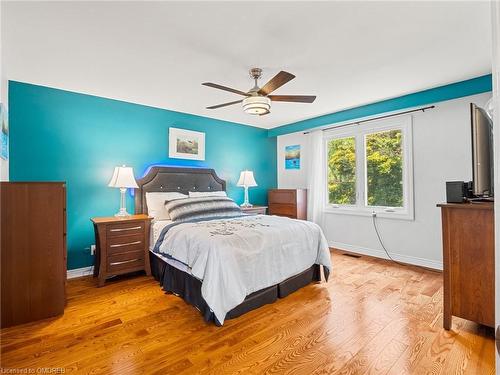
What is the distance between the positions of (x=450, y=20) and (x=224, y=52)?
1.81 meters

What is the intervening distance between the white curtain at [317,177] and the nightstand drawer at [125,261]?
3.05m

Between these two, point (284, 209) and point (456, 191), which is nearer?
point (456, 191)

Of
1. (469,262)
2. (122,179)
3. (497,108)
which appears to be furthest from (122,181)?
(469,262)

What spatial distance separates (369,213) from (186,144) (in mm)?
3196

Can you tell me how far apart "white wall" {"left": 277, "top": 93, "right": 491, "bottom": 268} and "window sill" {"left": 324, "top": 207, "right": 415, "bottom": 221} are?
6 cm

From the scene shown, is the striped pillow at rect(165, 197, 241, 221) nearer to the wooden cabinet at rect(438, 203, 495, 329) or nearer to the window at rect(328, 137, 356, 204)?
the window at rect(328, 137, 356, 204)

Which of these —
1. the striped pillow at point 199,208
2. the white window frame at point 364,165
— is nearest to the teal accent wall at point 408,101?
the white window frame at point 364,165

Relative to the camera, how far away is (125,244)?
3.09 meters

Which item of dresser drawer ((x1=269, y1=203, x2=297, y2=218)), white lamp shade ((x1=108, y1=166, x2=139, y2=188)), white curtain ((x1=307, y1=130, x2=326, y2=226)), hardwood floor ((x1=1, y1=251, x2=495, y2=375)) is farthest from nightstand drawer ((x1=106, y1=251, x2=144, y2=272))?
white curtain ((x1=307, y1=130, x2=326, y2=226))

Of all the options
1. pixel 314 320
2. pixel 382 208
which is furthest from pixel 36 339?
pixel 382 208

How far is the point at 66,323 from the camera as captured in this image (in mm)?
2180

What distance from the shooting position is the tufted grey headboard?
3.71 metres

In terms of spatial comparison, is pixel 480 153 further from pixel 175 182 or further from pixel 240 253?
pixel 175 182

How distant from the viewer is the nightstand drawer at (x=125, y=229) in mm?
2988
